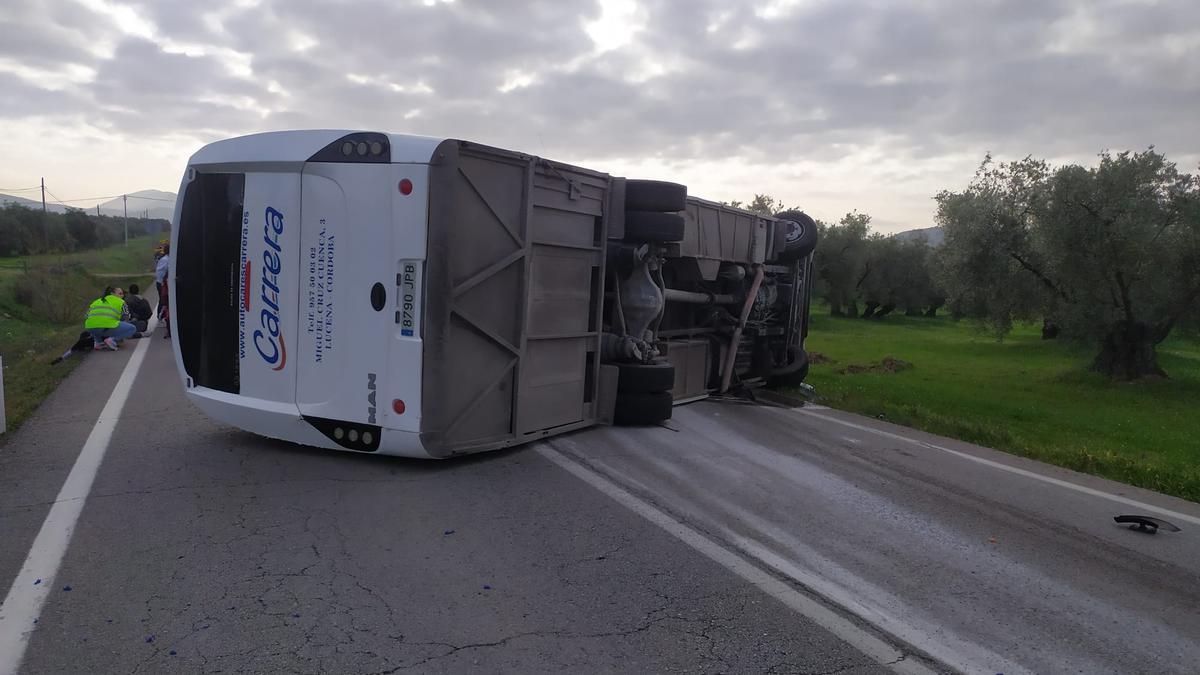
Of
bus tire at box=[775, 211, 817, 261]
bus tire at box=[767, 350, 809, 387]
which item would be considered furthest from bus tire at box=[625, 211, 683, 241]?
bus tire at box=[767, 350, 809, 387]

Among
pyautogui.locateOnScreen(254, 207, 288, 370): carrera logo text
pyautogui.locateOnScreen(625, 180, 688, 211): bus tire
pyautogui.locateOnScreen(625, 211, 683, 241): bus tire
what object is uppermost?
pyautogui.locateOnScreen(625, 180, 688, 211): bus tire

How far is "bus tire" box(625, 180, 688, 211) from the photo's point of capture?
307 inches

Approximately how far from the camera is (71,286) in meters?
24.7

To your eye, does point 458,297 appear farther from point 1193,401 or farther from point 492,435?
point 1193,401

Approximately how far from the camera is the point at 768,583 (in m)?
4.35

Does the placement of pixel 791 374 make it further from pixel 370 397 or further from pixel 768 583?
pixel 768 583

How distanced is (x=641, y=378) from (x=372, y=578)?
4215 mm

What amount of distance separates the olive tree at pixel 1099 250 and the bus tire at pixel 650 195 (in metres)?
15.4

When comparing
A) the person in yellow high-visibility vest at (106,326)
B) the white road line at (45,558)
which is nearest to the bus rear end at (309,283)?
the white road line at (45,558)

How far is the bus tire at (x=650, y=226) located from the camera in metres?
7.79

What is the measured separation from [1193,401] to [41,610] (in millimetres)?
21196

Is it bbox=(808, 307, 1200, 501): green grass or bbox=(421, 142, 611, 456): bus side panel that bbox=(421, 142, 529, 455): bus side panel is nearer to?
bbox=(421, 142, 611, 456): bus side panel

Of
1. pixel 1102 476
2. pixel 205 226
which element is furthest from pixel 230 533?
pixel 1102 476

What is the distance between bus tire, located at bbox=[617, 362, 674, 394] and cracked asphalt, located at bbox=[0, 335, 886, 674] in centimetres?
184
